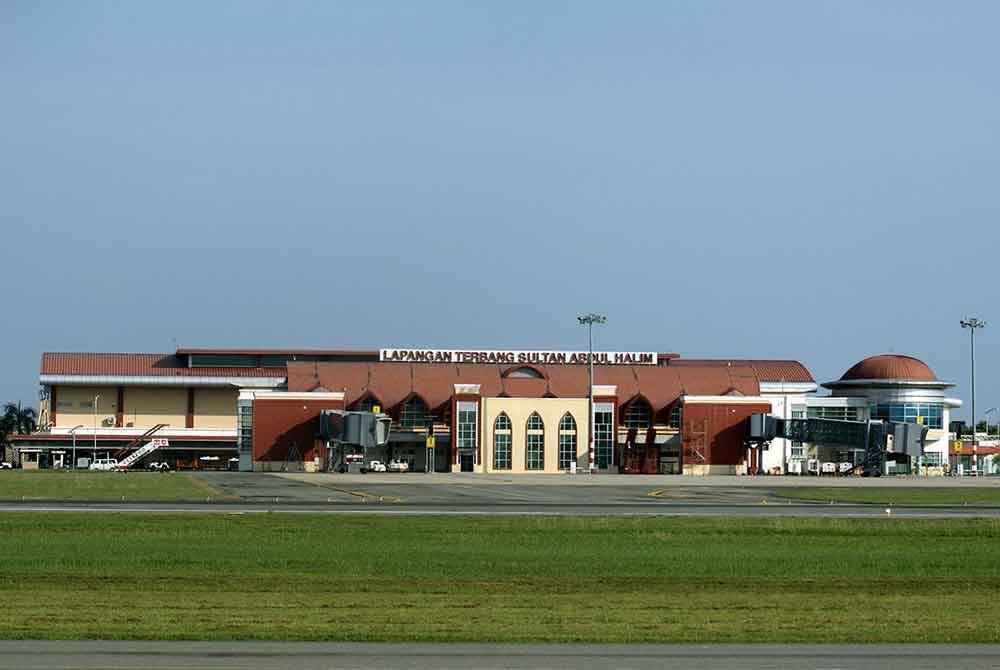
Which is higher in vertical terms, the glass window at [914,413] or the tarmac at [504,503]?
the glass window at [914,413]

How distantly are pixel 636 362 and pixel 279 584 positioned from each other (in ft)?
445

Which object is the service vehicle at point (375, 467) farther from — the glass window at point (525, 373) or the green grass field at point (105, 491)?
the green grass field at point (105, 491)

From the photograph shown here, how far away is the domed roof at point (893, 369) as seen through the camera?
15762 centimetres

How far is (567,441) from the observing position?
142 metres

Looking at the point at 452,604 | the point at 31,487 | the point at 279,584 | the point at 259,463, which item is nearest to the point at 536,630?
the point at 452,604

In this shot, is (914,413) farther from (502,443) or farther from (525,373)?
(502,443)

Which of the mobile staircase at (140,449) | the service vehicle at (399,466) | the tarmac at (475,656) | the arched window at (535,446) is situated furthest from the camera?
the mobile staircase at (140,449)

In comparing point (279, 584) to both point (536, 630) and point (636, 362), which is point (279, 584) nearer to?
point (536, 630)

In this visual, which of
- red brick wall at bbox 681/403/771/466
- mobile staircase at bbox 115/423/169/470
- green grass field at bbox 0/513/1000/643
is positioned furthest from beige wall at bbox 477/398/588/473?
green grass field at bbox 0/513/1000/643

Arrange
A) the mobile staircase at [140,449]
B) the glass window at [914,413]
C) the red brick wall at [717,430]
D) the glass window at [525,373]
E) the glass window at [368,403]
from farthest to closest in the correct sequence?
the glass window at [914,413]
the glass window at [525,373]
the mobile staircase at [140,449]
the glass window at [368,403]
the red brick wall at [717,430]

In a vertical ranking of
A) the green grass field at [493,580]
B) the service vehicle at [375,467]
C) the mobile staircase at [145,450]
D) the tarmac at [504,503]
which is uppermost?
the mobile staircase at [145,450]

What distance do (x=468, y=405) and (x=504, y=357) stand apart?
62.8 ft

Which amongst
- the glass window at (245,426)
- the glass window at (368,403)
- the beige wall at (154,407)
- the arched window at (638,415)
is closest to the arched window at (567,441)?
the arched window at (638,415)

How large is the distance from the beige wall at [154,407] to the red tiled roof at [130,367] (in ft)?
7.10
